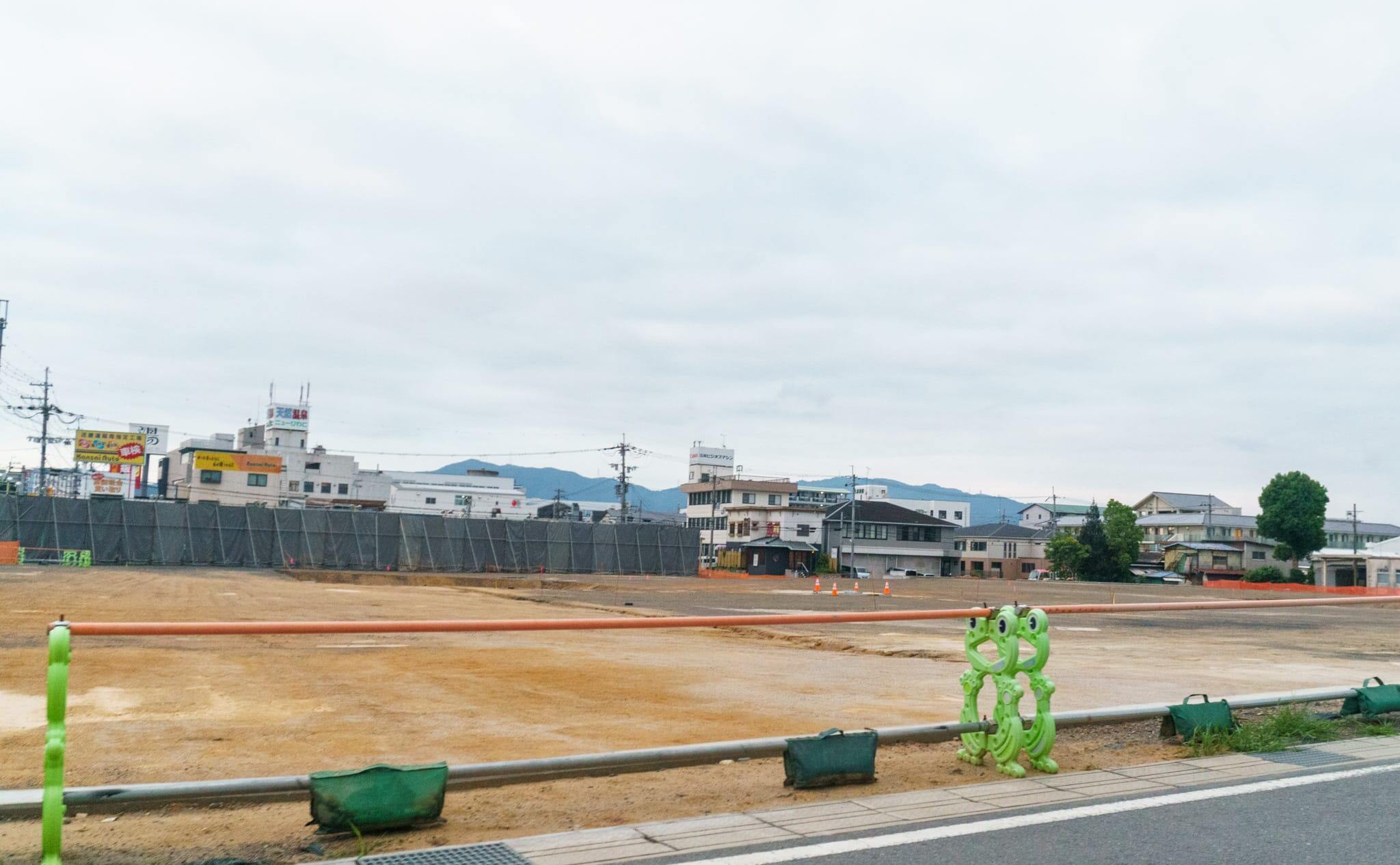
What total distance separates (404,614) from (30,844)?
20.9m

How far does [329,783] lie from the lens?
515 cm

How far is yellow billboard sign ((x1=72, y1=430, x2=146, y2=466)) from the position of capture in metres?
87.6

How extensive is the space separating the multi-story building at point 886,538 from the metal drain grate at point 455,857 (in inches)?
3573

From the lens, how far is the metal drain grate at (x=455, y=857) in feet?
15.5

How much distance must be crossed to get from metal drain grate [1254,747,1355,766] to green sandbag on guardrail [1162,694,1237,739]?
38cm

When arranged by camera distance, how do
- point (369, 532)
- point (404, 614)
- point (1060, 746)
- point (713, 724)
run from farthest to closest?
point (369, 532)
point (404, 614)
point (713, 724)
point (1060, 746)

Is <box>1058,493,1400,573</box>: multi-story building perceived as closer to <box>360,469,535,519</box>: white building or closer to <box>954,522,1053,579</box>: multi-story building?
<box>954,522,1053,579</box>: multi-story building

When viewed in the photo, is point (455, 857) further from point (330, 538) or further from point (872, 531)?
point (872, 531)

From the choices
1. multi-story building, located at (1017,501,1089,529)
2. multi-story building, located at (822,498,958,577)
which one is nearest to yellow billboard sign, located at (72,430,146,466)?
multi-story building, located at (822,498,958,577)

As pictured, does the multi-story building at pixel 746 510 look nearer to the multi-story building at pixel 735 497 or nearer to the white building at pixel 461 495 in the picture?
the multi-story building at pixel 735 497

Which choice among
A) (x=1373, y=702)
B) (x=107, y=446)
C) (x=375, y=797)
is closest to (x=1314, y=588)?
(x=1373, y=702)


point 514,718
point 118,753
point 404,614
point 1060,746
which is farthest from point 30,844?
point 404,614

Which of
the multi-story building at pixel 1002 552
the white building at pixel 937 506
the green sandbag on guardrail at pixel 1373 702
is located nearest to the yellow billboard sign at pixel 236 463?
the multi-story building at pixel 1002 552

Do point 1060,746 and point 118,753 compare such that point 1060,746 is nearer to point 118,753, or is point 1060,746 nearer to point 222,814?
point 222,814
